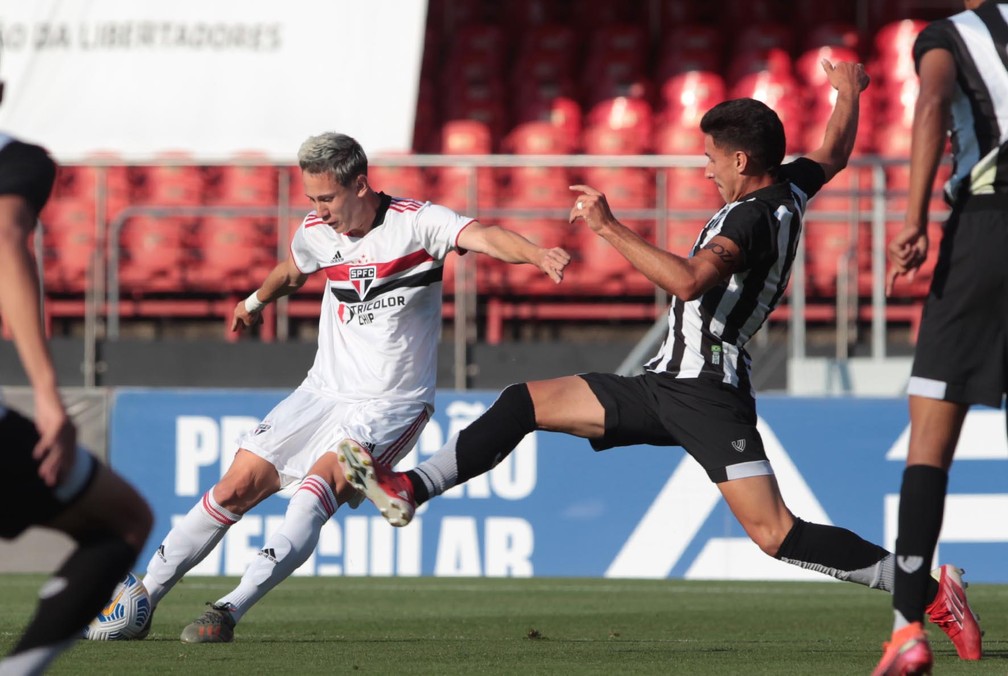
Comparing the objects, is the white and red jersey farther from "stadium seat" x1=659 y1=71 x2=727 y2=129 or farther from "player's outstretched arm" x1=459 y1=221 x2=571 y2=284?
"stadium seat" x1=659 y1=71 x2=727 y2=129

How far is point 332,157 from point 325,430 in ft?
3.61

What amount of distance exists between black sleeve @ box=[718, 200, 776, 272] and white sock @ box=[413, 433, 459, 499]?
1.25m

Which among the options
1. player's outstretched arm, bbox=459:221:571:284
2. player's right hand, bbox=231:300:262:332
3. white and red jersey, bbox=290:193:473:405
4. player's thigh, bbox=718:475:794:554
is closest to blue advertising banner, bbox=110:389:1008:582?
player's right hand, bbox=231:300:262:332

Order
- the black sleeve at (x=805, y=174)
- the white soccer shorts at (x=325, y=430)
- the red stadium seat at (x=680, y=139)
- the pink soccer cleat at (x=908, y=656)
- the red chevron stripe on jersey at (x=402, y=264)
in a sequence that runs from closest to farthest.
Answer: the pink soccer cleat at (x=908, y=656), the black sleeve at (x=805, y=174), the white soccer shorts at (x=325, y=430), the red chevron stripe on jersey at (x=402, y=264), the red stadium seat at (x=680, y=139)

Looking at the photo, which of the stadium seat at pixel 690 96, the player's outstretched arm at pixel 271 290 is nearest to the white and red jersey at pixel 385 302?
the player's outstretched arm at pixel 271 290

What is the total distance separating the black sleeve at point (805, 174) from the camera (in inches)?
238

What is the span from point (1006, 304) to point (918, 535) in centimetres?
69

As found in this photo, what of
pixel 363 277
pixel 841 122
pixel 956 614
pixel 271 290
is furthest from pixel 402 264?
pixel 956 614

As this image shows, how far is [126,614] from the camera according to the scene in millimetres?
6082

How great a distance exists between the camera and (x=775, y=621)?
7.38 m

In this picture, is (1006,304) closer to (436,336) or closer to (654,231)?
(436,336)

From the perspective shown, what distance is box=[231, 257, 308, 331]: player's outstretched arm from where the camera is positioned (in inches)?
263

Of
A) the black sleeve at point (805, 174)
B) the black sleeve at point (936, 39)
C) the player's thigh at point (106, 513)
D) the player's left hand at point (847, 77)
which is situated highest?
the player's left hand at point (847, 77)

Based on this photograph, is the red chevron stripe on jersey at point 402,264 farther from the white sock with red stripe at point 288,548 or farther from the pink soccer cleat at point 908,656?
the pink soccer cleat at point 908,656
